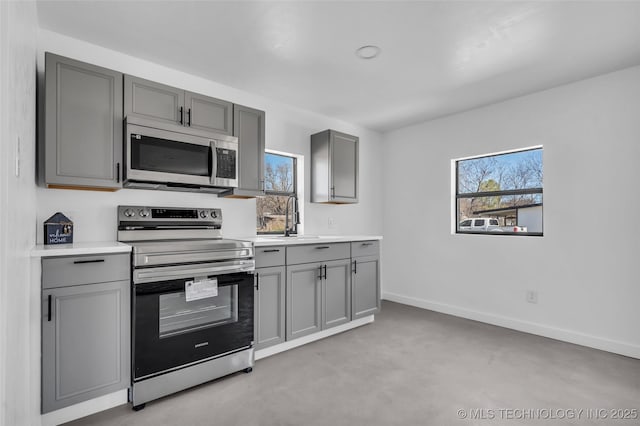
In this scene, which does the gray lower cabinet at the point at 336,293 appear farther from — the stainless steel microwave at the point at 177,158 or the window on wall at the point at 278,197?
the stainless steel microwave at the point at 177,158

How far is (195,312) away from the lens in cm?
236

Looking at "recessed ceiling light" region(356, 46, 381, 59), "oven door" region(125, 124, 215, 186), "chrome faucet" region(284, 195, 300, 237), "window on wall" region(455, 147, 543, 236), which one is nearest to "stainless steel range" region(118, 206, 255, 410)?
"oven door" region(125, 124, 215, 186)

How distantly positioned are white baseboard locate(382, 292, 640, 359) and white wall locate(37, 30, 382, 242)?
4.11ft

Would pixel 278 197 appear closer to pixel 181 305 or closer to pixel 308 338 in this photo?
pixel 308 338

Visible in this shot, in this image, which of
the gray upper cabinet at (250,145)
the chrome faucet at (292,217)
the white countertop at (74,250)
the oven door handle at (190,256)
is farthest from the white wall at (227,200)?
the oven door handle at (190,256)

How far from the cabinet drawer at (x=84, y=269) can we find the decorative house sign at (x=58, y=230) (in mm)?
513

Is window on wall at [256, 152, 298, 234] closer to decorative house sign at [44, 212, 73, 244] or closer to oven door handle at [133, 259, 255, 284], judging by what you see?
oven door handle at [133, 259, 255, 284]

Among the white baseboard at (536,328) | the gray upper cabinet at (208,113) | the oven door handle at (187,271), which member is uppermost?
A: the gray upper cabinet at (208,113)

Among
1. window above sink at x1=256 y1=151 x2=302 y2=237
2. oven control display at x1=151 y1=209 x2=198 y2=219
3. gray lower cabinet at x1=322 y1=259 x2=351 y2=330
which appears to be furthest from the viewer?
window above sink at x1=256 y1=151 x2=302 y2=237

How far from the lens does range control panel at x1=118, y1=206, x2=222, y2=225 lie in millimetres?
2602

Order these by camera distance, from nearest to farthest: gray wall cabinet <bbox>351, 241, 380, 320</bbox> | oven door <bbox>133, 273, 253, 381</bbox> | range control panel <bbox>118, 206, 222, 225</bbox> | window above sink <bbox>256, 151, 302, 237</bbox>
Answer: oven door <bbox>133, 273, 253, 381</bbox> → range control panel <bbox>118, 206, 222, 225</bbox> → gray wall cabinet <bbox>351, 241, 380, 320</bbox> → window above sink <bbox>256, 151, 302, 237</bbox>

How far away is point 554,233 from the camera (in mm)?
3355

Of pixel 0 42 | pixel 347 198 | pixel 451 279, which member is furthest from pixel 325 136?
pixel 0 42

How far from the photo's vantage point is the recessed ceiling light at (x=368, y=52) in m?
2.62
